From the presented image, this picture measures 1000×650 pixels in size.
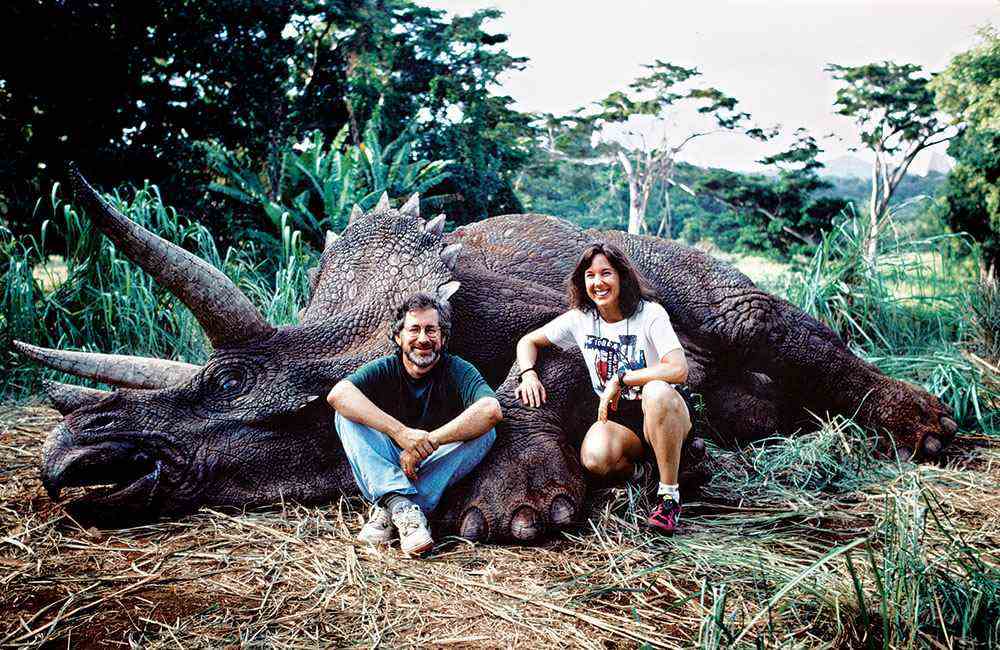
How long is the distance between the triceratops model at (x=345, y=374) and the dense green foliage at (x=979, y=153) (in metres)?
6.87

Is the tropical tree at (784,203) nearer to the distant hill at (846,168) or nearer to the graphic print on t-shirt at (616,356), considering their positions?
the distant hill at (846,168)

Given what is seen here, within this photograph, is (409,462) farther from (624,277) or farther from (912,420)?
(912,420)

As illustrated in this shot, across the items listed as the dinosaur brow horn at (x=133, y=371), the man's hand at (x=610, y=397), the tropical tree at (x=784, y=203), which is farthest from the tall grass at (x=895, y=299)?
the tropical tree at (x=784, y=203)

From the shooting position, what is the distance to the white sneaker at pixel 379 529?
8.66ft

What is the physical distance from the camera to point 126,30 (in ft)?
29.7

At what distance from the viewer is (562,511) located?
2.66 meters

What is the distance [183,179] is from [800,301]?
24.9 feet

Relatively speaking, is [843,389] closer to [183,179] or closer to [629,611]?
[629,611]

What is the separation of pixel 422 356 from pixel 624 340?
0.79 meters

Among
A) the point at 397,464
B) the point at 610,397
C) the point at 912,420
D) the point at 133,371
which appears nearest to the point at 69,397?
the point at 133,371

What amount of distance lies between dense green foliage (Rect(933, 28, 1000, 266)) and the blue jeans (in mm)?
8852

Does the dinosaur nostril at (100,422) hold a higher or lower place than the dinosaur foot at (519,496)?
higher

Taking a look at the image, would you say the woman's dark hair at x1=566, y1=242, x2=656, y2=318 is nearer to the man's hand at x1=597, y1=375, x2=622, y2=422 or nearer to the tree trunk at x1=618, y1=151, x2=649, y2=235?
the man's hand at x1=597, y1=375, x2=622, y2=422

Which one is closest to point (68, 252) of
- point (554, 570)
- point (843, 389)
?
point (554, 570)
